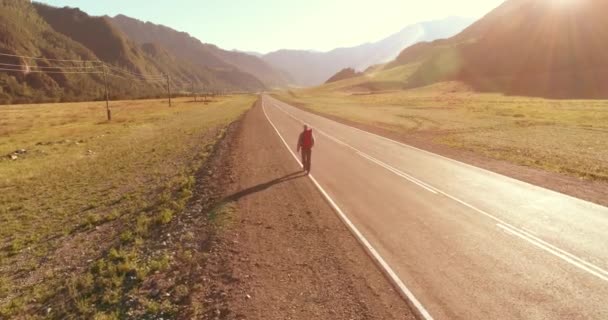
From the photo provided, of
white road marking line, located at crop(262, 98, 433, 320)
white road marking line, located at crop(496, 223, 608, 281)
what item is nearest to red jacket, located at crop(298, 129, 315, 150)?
white road marking line, located at crop(262, 98, 433, 320)

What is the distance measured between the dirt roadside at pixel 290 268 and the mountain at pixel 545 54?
12190cm

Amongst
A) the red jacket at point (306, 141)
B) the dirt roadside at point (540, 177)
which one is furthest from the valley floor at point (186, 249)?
the dirt roadside at point (540, 177)

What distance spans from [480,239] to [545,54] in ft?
517

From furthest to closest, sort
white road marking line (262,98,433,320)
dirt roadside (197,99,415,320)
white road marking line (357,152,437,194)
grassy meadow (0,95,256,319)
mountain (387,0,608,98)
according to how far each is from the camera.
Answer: mountain (387,0,608,98), white road marking line (357,152,437,194), grassy meadow (0,95,256,319), dirt roadside (197,99,415,320), white road marking line (262,98,433,320)

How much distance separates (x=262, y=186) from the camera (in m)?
14.5

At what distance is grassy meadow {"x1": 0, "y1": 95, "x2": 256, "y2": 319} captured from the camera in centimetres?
792

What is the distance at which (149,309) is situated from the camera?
22.0 feet

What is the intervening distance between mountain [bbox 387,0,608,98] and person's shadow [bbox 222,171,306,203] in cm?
11794

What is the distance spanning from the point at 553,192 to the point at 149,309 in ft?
44.7

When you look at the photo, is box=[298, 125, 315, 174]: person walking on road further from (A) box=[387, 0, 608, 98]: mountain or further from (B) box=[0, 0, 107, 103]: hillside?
(B) box=[0, 0, 107, 103]: hillside

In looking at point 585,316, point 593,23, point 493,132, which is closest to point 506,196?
point 585,316

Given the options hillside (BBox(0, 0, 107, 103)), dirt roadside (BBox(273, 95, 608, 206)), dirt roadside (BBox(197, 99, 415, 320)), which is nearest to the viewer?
dirt roadside (BBox(197, 99, 415, 320))

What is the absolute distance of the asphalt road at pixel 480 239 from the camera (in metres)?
6.63

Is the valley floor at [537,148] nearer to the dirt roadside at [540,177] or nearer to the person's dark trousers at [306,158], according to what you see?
the dirt roadside at [540,177]
